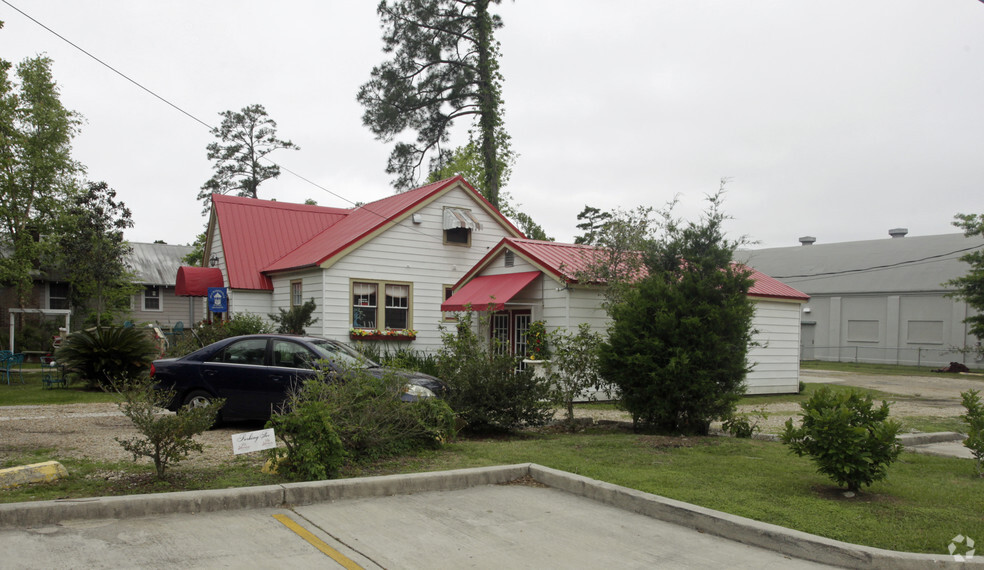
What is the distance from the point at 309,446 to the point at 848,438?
16.8 ft

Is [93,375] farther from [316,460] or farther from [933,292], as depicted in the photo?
[933,292]

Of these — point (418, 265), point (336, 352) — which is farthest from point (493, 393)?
point (418, 265)

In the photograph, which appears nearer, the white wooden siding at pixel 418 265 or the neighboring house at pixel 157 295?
the white wooden siding at pixel 418 265

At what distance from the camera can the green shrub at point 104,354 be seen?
15930 mm

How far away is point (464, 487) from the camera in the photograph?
738 centimetres

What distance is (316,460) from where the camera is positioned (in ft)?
23.1

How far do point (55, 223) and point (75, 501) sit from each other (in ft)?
92.2

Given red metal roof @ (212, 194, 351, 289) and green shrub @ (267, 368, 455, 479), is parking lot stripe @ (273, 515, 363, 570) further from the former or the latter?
red metal roof @ (212, 194, 351, 289)

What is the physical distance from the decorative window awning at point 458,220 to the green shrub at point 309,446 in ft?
47.2

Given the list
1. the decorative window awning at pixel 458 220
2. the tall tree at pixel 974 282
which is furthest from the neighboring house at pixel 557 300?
the tall tree at pixel 974 282

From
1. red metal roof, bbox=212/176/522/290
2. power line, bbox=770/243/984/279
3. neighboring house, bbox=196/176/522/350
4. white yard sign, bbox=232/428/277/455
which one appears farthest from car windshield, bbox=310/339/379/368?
power line, bbox=770/243/984/279

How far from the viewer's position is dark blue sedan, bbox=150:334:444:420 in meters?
10.5

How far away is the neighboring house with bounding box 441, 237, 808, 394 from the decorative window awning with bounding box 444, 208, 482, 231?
2.80 metres

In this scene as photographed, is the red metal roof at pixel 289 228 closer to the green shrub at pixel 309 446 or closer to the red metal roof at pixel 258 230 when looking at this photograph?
the red metal roof at pixel 258 230
